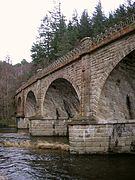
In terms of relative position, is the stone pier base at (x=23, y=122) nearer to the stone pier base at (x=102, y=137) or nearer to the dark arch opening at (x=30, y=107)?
the dark arch opening at (x=30, y=107)

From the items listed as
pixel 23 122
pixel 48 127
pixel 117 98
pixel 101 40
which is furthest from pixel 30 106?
pixel 101 40

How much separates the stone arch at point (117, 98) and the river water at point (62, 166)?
3.10m

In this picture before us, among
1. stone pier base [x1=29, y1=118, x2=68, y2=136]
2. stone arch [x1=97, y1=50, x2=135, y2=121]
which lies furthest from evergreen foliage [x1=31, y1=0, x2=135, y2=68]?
stone arch [x1=97, y1=50, x2=135, y2=121]

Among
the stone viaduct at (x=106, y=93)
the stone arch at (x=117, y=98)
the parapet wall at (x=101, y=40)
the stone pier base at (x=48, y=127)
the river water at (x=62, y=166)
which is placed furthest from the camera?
the stone pier base at (x=48, y=127)

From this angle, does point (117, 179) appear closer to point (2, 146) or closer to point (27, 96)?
point (2, 146)

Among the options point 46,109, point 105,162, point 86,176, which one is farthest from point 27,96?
point 86,176

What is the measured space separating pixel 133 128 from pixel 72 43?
147 ft

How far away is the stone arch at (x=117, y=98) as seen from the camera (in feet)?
71.8

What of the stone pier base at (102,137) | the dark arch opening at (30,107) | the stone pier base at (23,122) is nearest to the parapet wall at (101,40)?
the stone pier base at (102,137)

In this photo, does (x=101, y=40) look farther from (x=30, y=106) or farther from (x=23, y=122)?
(x=23, y=122)

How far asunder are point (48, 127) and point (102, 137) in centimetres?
1631

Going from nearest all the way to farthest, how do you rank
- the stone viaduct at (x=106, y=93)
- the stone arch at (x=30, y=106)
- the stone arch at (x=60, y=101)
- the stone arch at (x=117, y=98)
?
the stone viaduct at (x=106, y=93), the stone arch at (x=117, y=98), the stone arch at (x=60, y=101), the stone arch at (x=30, y=106)

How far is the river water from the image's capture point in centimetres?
1590

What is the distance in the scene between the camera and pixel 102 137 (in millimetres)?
21891
